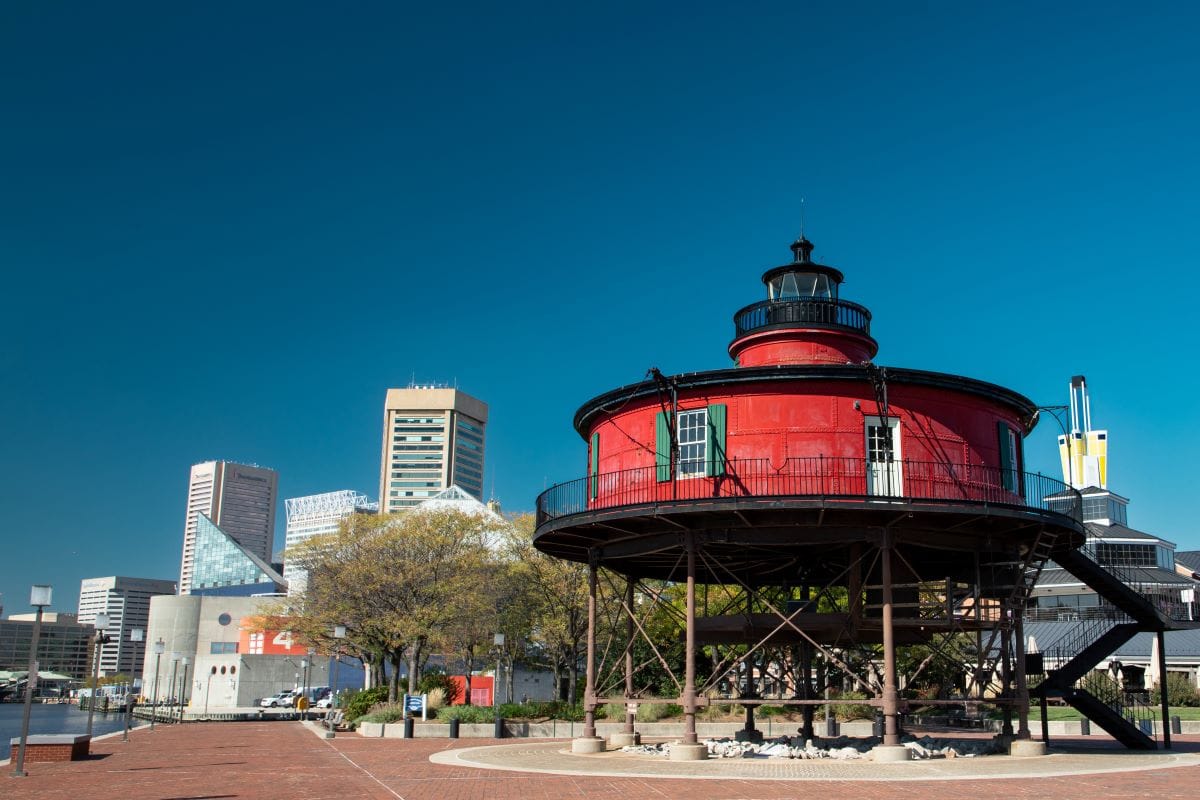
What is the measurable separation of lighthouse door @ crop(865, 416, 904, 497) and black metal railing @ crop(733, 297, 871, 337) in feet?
14.2

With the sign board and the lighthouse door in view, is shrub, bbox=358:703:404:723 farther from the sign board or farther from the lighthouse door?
the lighthouse door

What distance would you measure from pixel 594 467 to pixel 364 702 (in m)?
20.7

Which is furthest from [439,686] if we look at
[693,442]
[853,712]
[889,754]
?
[889,754]

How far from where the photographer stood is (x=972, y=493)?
26.0 metres

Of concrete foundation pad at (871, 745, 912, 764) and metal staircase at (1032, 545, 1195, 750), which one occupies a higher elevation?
metal staircase at (1032, 545, 1195, 750)

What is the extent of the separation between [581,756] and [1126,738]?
15.0 metres

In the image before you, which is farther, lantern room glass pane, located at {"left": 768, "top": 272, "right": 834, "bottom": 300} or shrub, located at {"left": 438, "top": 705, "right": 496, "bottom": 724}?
shrub, located at {"left": 438, "top": 705, "right": 496, "bottom": 724}

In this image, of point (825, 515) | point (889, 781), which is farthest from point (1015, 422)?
point (889, 781)

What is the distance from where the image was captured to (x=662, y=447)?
27.2 meters

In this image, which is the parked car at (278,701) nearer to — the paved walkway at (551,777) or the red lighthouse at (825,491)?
the paved walkway at (551,777)

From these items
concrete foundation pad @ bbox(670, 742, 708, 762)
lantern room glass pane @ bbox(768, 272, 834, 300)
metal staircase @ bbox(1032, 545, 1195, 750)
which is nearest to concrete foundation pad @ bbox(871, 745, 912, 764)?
concrete foundation pad @ bbox(670, 742, 708, 762)

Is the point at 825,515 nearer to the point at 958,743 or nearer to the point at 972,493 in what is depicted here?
the point at 972,493

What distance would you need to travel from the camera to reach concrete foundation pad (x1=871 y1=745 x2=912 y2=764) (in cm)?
2361

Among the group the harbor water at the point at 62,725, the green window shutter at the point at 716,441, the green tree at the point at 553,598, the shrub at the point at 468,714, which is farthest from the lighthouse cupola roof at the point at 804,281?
the harbor water at the point at 62,725
